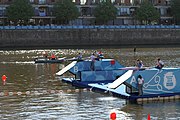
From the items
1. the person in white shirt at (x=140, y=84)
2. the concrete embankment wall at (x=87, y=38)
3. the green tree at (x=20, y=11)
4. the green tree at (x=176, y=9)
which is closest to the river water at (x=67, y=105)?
the person in white shirt at (x=140, y=84)

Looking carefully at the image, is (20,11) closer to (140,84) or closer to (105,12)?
(105,12)

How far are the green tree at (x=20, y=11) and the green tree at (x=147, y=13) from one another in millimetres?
31925

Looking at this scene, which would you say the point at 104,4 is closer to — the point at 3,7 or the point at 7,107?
the point at 3,7

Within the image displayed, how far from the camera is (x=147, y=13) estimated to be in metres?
143

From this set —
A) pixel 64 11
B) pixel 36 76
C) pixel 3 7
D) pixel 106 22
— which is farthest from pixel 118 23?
pixel 36 76

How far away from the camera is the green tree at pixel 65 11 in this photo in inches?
5379

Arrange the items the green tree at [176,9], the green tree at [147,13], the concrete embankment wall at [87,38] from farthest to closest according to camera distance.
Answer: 1. the green tree at [176,9]
2. the green tree at [147,13]
3. the concrete embankment wall at [87,38]

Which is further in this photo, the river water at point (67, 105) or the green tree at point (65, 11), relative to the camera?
the green tree at point (65, 11)

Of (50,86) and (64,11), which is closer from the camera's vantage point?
(50,86)

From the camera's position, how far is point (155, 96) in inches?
1387

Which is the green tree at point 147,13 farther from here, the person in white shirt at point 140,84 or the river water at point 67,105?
the person in white shirt at point 140,84

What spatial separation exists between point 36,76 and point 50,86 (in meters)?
9.45

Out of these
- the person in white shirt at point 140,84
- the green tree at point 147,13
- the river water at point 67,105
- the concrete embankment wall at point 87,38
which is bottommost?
the concrete embankment wall at point 87,38

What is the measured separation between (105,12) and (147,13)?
1273 cm
